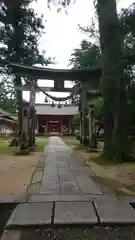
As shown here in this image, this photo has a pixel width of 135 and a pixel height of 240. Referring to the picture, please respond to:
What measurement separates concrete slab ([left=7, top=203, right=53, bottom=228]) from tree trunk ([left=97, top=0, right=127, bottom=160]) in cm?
581

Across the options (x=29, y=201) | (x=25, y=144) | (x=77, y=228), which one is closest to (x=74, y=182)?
(x=29, y=201)

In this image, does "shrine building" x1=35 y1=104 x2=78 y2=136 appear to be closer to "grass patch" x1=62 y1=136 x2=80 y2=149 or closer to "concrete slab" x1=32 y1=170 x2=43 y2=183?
"grass patch" x1=62 y1=136 x2=80 y2=149

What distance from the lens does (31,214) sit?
3.93 m

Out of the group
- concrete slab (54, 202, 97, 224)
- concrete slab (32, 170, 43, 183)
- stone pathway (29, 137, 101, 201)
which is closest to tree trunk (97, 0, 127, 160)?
stone pathway (29, 137, 101, 201)

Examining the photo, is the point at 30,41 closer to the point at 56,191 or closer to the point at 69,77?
the point at 69,77

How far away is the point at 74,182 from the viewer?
6.29 meters

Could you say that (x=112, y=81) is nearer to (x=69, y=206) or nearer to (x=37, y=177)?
(x=37, y=177)

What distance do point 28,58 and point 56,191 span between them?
568 inches

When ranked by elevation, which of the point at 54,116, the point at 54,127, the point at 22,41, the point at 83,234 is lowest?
the point at 83,234

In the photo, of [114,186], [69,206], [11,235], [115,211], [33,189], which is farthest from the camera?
Answer: [114,186]

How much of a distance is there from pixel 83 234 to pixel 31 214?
0.89 metres

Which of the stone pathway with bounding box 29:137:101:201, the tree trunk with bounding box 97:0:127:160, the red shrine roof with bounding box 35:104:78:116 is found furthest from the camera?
the red shrine roof with bounding box 35:104:78:116

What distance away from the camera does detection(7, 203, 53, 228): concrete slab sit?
360 cm

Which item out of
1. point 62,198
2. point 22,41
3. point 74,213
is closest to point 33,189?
point 62,198
